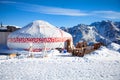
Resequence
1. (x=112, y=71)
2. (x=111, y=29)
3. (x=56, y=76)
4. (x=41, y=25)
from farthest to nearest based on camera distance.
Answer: (x=111, y=29), (x=41, y=25), (x=112, y=71), (x=56, y=76)

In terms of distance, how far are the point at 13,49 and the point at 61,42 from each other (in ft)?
12.6

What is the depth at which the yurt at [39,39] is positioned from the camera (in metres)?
17.8

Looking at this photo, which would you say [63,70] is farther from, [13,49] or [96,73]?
[13,49]

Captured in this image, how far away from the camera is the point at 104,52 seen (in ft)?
49.3

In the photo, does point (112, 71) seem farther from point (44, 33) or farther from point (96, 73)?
point (44, 33)

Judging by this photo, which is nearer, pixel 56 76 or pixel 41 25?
pixel 56 76

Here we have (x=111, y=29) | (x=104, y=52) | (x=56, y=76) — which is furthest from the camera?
(x=111, y=29)

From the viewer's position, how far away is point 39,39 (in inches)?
703

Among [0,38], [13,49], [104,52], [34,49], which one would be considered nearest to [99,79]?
[104,52]

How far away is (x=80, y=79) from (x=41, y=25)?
12424 mm

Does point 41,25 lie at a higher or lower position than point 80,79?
higher

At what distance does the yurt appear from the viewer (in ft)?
58.4

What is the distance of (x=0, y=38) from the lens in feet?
69.2

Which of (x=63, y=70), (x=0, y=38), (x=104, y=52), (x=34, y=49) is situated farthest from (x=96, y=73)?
(x=0, y=38)
